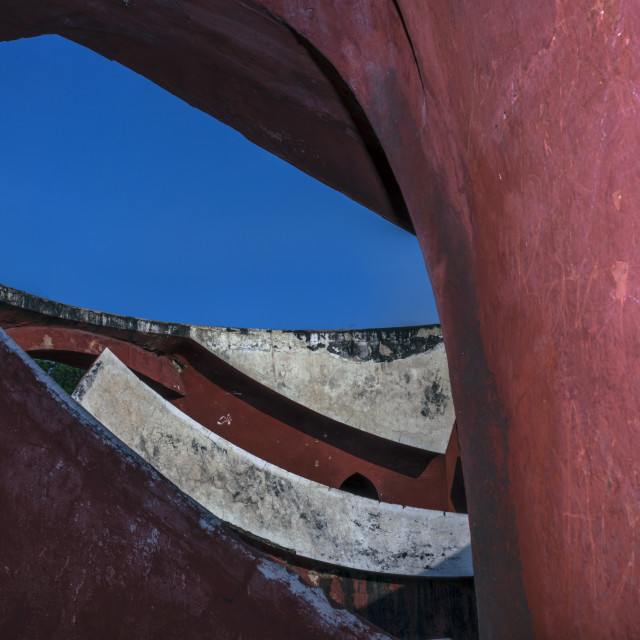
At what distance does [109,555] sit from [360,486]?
4.84 metres

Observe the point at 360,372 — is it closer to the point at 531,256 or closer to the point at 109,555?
the point at 109,555

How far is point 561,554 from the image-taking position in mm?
1205

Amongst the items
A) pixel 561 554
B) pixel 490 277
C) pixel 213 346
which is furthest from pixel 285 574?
pixel 213 346

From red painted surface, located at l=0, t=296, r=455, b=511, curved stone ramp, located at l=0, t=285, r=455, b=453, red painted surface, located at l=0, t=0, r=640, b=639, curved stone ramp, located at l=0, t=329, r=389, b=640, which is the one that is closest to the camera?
red painted surface, located at l=0, t=0, r=640, b=639

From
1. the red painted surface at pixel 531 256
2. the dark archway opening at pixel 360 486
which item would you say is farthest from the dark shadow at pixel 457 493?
the red painted surface at pixel 531 256

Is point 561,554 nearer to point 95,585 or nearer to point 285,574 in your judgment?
point 285,574

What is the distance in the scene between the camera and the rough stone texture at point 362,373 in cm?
581

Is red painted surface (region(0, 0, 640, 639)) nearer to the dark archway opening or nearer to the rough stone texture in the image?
the rough stone texture

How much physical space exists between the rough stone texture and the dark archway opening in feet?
1.70

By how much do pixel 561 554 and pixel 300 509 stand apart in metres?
3.80

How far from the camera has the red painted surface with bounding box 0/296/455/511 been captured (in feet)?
18.5

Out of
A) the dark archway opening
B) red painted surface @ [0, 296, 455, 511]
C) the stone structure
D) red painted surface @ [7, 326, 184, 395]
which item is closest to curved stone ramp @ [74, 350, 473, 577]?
the stone structure

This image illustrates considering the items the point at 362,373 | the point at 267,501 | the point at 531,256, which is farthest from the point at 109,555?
the point at 362,373

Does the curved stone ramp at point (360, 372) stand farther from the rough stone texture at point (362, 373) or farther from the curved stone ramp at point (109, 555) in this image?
the curved stone ramp at point (109, 555)
